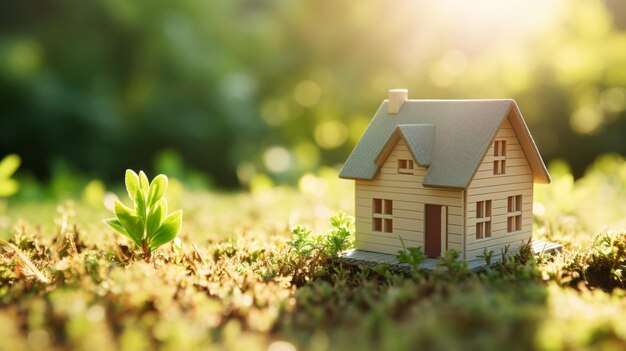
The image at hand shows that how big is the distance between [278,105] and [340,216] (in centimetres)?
2047

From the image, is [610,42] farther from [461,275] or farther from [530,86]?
[461,275]

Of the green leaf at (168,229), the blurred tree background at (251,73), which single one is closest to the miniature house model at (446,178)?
the green leaf at (168,229)

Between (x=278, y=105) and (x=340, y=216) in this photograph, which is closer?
(x=340, y=216)

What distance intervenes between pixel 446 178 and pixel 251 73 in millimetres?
21636

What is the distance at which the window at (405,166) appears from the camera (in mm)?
9570

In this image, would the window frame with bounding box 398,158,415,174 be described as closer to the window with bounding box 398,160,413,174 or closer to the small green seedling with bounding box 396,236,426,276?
the window with bounding box 398,160,413,174

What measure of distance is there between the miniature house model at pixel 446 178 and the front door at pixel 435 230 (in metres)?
0.01

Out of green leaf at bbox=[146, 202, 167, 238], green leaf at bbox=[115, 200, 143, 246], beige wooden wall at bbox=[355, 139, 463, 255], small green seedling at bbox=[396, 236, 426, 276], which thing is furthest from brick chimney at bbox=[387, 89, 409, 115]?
green leaf at bbox=[115, 200, 143, 246]

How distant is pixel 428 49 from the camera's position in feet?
85.2

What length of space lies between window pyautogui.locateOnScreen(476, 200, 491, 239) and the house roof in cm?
74

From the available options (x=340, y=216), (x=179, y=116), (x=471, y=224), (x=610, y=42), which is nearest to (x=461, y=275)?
(x=471, y=224)

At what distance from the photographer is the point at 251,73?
29781 mm

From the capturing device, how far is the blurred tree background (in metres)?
23.6

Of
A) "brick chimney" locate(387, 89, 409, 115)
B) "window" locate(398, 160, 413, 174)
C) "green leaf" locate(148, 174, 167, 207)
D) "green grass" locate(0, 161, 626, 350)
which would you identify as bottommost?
"green grass" locate(0, 161, 626, 350)
